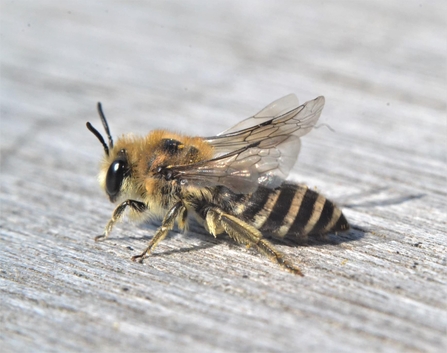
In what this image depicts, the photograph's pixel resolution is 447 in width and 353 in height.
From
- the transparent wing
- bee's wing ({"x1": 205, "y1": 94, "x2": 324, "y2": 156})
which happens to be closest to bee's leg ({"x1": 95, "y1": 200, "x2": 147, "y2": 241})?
the transparent wing

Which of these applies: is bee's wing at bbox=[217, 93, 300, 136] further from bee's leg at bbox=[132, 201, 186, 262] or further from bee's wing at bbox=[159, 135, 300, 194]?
bee's leg at bbox=[132, 201, 186, 262]

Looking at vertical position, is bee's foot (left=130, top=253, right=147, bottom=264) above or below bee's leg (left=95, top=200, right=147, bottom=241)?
below

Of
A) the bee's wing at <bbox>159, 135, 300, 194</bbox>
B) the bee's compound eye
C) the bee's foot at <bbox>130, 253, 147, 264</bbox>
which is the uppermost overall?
the bee's wing at <bbox>159, 135, 300, 194</bbox>

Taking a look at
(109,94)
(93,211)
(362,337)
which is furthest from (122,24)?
(362,337)

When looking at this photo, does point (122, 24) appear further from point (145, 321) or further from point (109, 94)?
point (145, 321)

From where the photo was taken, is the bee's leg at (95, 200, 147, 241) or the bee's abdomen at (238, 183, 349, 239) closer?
the bee's abdomen at (238, 183, 349, 239)

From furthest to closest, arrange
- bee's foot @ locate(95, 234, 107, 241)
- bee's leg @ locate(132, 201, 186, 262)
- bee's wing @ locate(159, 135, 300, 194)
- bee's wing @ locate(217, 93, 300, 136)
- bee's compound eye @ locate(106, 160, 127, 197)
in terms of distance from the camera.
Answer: bee's wing @ locate(217, 93, 300, 136), bee's compound eye @ locate(106, 160, 127, 197), bee's wing @ locate(159, 135, 300, 194), bee's foot @ locate(95, 234, 107, 241), bee's leg @ locate(132, 201, 186, 262)

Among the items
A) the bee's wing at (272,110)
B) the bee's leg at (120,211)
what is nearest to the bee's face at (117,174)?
the bee's leg at (120,211)

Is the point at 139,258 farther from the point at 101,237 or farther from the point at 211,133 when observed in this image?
the point at 211,133
